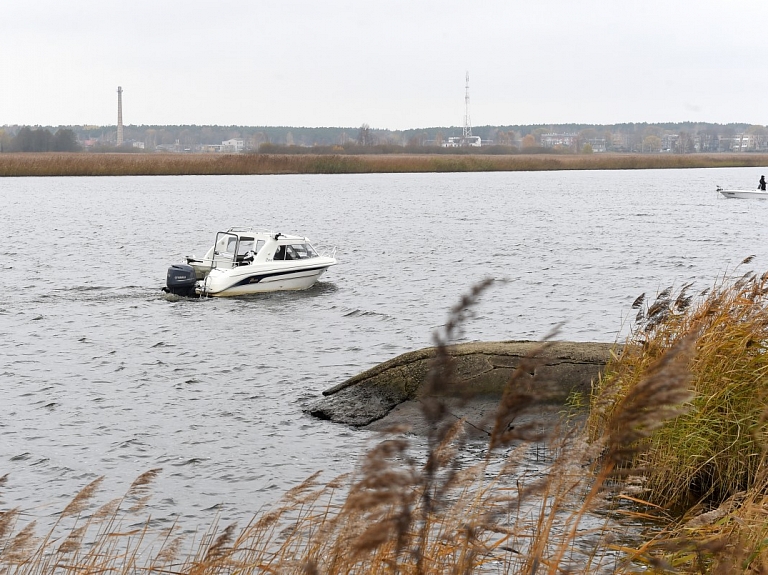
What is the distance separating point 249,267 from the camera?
25922 mm

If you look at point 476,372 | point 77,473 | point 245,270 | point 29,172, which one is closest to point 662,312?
point 476,372

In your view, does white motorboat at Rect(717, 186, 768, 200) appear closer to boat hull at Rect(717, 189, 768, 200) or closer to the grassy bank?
boat hull at Rect(717, 189, 768, 200)

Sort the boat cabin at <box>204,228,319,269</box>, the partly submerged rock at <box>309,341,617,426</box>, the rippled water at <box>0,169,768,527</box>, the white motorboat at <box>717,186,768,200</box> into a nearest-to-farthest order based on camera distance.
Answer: the partly submerged rock at <box>309,341,617,426</box> → the rippled water at <box>0,169,768,527</box> → the boat cabin at <box>204,228,319,269</box> → the white motorboat at <box>717,186,768,200</box>

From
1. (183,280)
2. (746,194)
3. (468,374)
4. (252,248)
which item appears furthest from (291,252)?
Result: (746,194)

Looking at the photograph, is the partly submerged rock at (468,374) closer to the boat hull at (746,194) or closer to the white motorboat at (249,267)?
the white motorboat at (249,267)

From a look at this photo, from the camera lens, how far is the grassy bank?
2756 millimetres

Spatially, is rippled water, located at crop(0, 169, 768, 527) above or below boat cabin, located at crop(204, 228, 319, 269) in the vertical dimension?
below

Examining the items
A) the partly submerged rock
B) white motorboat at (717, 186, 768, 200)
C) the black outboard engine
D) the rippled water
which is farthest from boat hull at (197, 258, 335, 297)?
white motorboat at (717, 186, 768, 200)

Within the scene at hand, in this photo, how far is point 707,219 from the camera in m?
58.3

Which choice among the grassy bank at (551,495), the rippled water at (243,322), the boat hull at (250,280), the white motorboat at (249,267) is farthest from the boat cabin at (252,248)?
the grassy bank at (551,495)

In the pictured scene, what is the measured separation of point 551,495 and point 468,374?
20.1 ft

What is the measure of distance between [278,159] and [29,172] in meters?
21.8

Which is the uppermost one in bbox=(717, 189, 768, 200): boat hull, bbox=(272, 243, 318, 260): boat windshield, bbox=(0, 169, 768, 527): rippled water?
bbox=(717, 189, 768, 200): boat hull

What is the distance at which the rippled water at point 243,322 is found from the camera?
11.8 m
